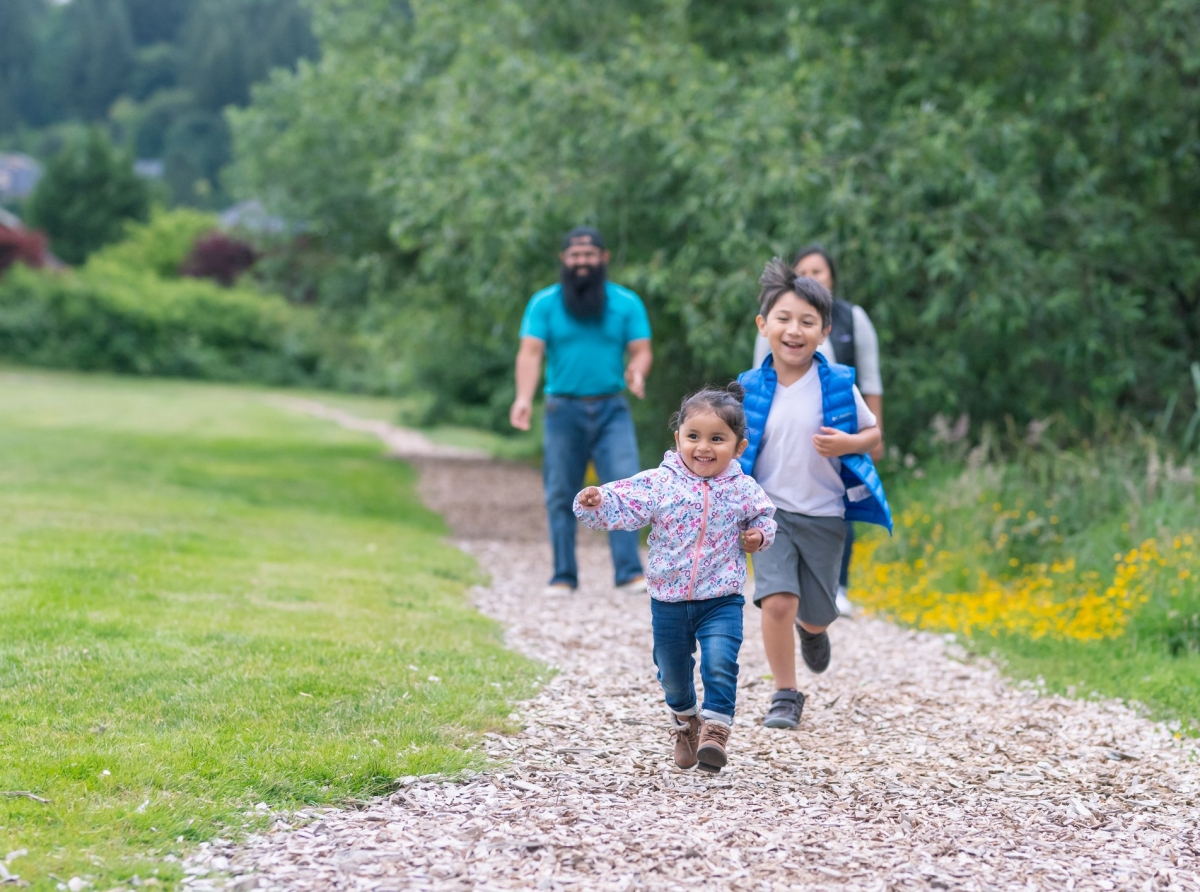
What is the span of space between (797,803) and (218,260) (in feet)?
190

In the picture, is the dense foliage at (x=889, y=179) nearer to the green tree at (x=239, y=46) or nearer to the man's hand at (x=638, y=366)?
the man's hand at (x=638, y=366)

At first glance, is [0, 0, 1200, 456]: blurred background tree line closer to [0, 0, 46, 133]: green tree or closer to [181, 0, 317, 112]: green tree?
[181, 0, 317, 112]: green tree

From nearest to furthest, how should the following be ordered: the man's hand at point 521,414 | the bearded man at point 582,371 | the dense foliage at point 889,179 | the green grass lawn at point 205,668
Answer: the green grass lawn at point 205,668 < the man's hand at point 521,414 < the bearded man at point 582,371 < the dense foliage at point 889,179

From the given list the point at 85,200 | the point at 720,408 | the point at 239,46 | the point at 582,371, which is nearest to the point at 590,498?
the point at 720,408

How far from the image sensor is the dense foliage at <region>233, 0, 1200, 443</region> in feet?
31.4

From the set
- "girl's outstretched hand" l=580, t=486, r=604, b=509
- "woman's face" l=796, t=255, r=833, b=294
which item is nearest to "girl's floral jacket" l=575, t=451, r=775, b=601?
"girl's outstretched hand" l=580, t=486, r=604, b=509

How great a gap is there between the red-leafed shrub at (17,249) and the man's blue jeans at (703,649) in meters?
45.6

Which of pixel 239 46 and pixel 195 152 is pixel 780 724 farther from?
pixel 239 46

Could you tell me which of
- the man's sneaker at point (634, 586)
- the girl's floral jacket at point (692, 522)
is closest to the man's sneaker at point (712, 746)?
the girl's floral jacket at point (692, 522)

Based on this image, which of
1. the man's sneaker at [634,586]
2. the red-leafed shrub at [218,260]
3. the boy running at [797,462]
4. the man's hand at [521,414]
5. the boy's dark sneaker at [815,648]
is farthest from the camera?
the red-leafed shrub at [218,260]

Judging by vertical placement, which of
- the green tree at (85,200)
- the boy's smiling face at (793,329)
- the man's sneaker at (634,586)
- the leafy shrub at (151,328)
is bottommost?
the leafy shrub at (151,328)

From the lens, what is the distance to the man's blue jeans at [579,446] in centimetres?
757

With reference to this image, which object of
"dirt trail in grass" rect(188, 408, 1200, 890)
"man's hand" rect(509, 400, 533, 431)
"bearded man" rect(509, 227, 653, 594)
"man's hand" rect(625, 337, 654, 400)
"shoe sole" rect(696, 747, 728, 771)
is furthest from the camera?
"bearded man" rect(509, 227, 653, 594)

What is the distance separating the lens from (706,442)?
167 inches
